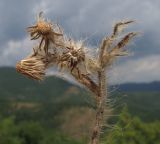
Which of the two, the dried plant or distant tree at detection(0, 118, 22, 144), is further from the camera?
distant tree at detection(0, 118, 22, 144)

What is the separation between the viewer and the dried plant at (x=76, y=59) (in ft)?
10.7

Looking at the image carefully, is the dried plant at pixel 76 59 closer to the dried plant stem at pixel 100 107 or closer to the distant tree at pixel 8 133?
the dried plant stem at pixel 100 107

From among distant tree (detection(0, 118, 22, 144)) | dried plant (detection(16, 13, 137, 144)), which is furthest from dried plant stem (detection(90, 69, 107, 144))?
distant tree (detection(0, 118, 22, 144))

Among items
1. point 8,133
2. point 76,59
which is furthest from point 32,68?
point 8,133

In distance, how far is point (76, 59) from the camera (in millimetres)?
3324

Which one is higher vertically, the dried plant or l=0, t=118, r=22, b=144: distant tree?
the dried plant

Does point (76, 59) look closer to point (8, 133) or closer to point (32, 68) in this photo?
point (32, 68)

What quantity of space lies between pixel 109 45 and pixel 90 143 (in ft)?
2.01

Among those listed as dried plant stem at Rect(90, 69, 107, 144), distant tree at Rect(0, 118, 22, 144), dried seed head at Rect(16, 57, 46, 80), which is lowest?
distant tree at Rect(0, 118, 22, 144)

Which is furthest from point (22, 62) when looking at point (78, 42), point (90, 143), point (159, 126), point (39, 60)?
point (159, 126)

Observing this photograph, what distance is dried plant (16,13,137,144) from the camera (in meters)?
3.25

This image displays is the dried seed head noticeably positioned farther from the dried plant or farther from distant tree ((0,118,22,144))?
distant tree ((0,118,22,144))

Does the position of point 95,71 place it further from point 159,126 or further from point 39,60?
point 159,126

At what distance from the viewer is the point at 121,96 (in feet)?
11.7
